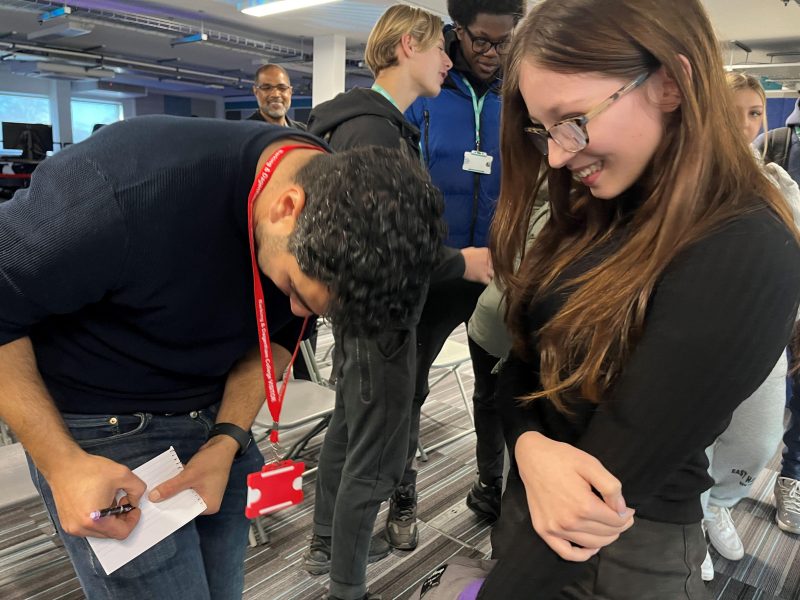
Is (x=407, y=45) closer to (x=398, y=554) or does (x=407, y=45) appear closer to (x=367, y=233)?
(x=367, y=233)

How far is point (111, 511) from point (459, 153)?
1486mm

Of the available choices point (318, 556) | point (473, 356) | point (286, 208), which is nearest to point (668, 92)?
point (286, 208)

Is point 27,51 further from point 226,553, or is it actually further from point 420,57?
point 226,553

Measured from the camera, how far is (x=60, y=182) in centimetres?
79

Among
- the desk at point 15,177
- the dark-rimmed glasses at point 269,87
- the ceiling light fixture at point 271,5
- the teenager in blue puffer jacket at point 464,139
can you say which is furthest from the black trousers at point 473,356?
the desk at point 15,177

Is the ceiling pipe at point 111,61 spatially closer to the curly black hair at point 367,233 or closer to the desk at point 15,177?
the desk at point 15,177

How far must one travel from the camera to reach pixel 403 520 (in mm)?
2244

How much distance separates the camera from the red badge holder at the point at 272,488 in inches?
43.7

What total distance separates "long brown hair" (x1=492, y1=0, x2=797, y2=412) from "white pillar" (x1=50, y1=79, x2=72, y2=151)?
60.8ft

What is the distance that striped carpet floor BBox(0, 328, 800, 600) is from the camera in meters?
2.02

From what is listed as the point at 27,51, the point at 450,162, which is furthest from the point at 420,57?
the point at 27,51

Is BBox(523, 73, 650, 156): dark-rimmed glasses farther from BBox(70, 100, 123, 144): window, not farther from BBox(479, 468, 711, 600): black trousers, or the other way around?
BBox(70, 100, 123, 144): window

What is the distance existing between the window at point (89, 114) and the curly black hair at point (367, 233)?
19594mm

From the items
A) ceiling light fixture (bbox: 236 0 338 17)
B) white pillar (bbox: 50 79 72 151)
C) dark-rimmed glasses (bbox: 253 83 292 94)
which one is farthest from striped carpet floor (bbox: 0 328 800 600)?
white pillar (bbox: 50 79 72 151)
